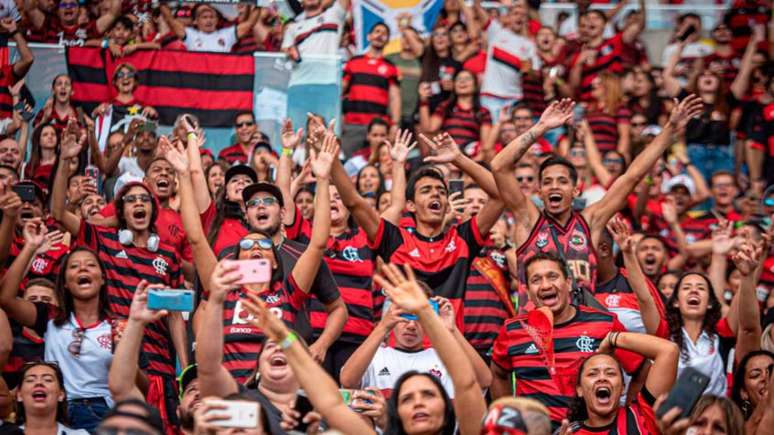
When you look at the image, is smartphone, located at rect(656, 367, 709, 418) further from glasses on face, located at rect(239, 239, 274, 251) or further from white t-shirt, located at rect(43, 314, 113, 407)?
white t-shirt, located at rect(43, 314, 113, 407)

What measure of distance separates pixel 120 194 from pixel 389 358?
7.50 feet

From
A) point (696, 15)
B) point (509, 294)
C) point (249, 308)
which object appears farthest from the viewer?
point (696, 15)

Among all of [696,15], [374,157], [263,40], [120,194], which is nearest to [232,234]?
[120,194]

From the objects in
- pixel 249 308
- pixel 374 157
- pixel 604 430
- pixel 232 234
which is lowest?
pixel 604 430

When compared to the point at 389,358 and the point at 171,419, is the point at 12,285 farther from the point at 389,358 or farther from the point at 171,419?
the point at 389,358

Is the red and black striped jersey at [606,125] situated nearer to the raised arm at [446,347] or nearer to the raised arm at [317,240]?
the raised arm at [317,240]

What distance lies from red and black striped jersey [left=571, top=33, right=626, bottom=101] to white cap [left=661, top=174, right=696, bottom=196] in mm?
→ 1614

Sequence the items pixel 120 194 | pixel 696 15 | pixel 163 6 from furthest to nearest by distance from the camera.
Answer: pixel 696 15 < pixel 163 6 < pixel 120 194

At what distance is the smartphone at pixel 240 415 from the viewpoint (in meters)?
→ 5.29

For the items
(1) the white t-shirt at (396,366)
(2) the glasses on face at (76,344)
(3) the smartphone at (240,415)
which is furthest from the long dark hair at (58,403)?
(3) the smartphone at (240,415)

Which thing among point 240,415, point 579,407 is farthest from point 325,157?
point 240,415

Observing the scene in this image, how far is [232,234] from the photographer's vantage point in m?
8.49

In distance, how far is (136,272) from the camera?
820 centimetres

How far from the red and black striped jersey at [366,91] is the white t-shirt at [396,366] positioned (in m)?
5.84
